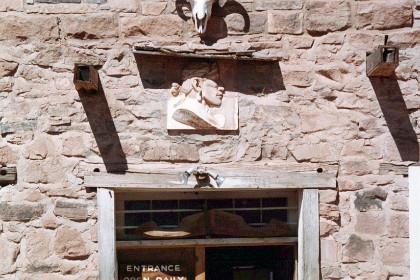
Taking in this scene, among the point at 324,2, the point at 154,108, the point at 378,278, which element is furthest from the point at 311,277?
the point at 324,2

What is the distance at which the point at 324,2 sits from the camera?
16.2 ft

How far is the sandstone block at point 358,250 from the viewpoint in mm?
4801

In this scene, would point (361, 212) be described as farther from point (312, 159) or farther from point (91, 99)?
point (91, 99)

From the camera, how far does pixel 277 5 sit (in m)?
4.92

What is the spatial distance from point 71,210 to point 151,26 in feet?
4.85

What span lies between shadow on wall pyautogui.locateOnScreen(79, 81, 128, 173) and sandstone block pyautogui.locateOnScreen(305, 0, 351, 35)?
163 centimetres

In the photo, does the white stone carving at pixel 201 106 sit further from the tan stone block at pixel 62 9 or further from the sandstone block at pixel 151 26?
the tan stone block at pixel 62 9

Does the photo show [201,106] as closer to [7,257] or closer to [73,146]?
[73,146]

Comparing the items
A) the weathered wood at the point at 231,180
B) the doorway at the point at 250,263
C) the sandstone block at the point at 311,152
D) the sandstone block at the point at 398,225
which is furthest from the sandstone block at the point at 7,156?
the sandstone block at the point at 398,225

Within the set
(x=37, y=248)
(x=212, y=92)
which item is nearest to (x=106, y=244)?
(x=37, y=248)

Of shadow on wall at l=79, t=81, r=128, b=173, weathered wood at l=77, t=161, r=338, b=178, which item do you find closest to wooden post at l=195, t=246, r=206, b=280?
weathered wood at l=77, t=161, r=338, b=178

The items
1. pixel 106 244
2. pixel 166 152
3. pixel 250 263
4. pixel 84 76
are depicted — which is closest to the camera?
pixel 84 76

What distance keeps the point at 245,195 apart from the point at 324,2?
1584mm

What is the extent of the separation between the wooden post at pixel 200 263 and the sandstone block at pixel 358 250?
1050 millimetres
